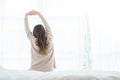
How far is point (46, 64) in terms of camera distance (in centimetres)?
214

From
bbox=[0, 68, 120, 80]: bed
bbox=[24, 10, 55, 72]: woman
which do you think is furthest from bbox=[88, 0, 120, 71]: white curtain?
bbox=[0, 68, 120, 80]: bed

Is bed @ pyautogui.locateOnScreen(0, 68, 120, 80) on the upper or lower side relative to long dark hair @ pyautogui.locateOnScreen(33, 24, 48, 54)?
lower

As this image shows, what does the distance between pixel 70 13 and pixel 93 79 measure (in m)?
2.37

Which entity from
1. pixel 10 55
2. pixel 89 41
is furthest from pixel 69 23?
pixel 10 55

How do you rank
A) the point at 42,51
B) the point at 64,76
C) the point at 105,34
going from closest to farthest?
the point at 64,76 → the point at 42,51 → the point at 105,34

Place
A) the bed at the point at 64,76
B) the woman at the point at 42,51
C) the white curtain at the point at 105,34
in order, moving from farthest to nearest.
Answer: the white curtain at the point at 105,34, the woman at the point at 42,51, the bed at the point at 64,76

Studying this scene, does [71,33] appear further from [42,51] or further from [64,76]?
[64,76]

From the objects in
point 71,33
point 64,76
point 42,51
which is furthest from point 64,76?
point 71,33

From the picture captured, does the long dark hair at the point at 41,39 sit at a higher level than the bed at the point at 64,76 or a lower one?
higher

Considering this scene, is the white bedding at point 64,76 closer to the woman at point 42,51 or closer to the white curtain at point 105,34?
the woman at point 42,51

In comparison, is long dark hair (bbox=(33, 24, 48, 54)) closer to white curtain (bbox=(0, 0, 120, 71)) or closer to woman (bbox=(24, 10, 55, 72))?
woman (bbox=(24, 10, 55, 72))

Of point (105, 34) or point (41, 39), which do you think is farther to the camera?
point (105, 34)

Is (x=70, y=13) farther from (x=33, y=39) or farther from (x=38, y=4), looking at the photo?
(x=33, y=39)

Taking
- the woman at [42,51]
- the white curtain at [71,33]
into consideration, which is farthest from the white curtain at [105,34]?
the woman at [42,51]
